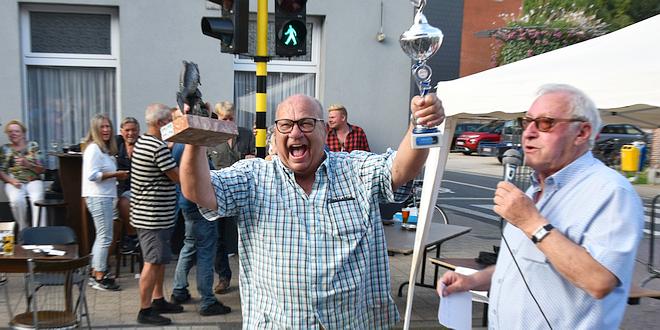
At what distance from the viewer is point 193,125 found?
1872mm

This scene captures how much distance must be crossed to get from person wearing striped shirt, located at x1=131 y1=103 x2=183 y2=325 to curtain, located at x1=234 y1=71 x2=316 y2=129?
3.27m

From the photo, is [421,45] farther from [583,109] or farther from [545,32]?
[545,32]

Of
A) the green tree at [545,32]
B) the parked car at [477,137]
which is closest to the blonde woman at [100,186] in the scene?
the green tree at [545,32]

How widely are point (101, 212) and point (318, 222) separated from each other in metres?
4.29

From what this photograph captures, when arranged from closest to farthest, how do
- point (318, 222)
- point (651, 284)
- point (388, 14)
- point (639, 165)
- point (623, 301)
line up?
point (623, 301)
point (318, 222)
point (651, 284)
point (388, 14)
point (639, 165)

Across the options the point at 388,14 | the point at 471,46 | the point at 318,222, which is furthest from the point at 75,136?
the point at 471,46

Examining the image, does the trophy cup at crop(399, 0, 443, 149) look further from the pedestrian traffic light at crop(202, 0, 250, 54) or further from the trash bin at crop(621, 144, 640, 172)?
the trash bin at crop(621, 144, 640, 172)

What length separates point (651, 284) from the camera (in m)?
6.82

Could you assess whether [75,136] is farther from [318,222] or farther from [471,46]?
[471,46]

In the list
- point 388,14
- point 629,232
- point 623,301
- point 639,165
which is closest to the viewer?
point 629,232

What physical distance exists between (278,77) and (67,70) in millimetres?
3002

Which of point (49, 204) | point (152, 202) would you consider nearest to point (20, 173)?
point (49, 204)

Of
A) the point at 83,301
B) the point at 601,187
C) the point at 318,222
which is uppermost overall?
the point at 601,187

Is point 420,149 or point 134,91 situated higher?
point 134,91
